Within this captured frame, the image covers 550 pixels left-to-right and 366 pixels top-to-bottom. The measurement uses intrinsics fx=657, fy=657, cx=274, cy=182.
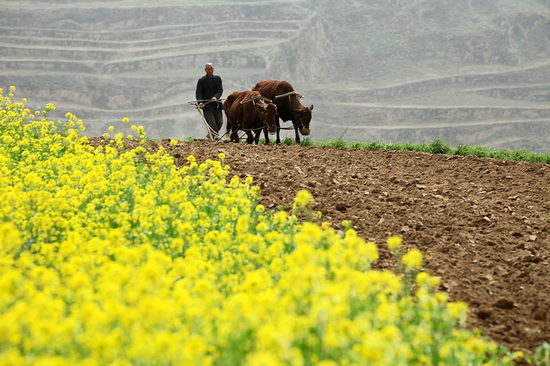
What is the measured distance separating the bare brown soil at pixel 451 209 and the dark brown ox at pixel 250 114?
186cm

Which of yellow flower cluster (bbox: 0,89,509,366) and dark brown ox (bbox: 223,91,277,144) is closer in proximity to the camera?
yellow flower cluster (bbox: 0,89,509,366)

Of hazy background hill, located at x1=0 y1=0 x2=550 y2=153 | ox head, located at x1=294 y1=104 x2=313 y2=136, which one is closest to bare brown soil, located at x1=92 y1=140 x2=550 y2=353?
ox head, located at x1=294 y1=104 x2=313 y2=136

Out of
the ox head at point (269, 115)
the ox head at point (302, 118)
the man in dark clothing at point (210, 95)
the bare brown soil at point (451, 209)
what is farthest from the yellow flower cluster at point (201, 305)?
the ox head at point (302, 118)

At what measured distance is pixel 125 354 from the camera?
279cm

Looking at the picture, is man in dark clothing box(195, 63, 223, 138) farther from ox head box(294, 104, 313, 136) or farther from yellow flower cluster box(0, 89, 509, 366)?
yellow flower cluster box(0, 89, 509, 366)

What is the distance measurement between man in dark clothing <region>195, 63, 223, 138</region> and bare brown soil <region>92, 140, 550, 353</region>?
10.1ft

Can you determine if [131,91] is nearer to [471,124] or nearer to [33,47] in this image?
[33,47]

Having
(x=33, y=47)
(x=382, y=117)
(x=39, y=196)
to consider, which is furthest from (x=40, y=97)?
(x=39, y=196)

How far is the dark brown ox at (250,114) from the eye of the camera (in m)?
14.0

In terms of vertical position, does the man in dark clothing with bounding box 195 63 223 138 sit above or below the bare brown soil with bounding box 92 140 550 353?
above

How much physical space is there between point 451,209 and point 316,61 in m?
72.9

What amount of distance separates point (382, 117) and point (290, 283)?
66.4 metres

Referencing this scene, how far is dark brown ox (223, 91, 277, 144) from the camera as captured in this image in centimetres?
1395

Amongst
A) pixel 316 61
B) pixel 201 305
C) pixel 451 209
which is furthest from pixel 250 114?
pixel 316 61
